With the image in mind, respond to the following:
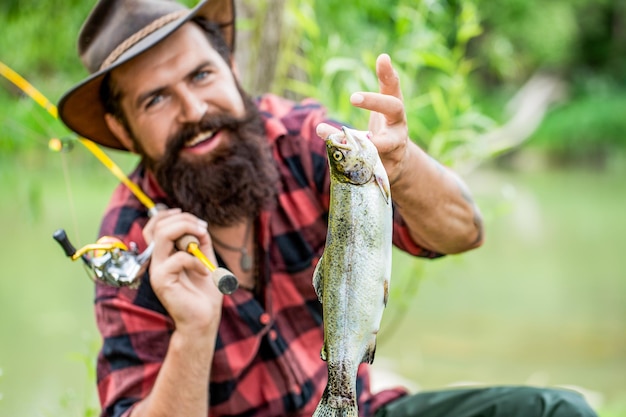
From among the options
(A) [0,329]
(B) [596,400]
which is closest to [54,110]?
(B) [596,400]

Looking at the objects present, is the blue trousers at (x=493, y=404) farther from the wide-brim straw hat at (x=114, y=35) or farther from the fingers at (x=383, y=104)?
the wide-brim straw hat at (x=114, y=35)

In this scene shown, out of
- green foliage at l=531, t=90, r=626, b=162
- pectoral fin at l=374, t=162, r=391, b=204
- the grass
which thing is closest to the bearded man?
pectoral fin at l=374, t=162, r=391, b=204

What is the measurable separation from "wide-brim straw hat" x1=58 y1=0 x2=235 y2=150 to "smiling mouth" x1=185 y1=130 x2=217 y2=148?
305 millimetres

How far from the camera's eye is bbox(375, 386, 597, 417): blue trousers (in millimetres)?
2596

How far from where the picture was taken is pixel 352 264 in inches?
64.9

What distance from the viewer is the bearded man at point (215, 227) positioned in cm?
239

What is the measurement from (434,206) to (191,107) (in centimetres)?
80

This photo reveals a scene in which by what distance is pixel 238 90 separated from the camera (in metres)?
2.77

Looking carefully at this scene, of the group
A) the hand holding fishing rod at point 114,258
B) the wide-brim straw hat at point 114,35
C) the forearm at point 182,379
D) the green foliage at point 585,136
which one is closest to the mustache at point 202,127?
the wide-brim straw hat at point 114,35

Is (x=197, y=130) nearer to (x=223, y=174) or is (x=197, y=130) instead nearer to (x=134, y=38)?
(x=223, y=174)

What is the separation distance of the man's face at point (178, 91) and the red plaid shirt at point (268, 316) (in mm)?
230

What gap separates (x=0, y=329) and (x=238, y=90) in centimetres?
618

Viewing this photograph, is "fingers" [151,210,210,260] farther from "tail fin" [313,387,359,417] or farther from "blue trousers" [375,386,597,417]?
"blue trousers" [375,386,597,417]

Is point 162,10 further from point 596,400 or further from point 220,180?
point 596,400
